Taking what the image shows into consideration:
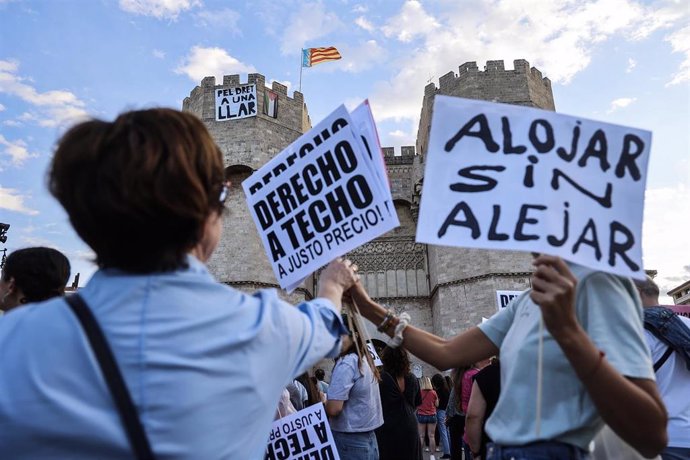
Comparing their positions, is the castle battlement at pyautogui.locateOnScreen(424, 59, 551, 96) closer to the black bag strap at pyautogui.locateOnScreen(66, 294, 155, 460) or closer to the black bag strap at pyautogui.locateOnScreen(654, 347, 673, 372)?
the black bag strap at pyautogui.locateOnScreen(654, 347, 673, 372)

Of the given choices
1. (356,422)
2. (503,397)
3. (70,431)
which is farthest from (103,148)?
(356,422)

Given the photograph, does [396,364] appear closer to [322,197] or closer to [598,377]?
[322,197]

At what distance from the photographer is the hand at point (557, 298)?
128 centimetres

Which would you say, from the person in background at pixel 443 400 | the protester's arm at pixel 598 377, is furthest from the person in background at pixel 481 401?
the person in background at pixel 443 400

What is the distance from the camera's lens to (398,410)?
13.1 ft

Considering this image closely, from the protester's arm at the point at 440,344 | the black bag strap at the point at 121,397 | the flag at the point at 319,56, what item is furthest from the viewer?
the flag at the point at 319,56

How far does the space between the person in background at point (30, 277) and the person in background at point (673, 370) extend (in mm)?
2891

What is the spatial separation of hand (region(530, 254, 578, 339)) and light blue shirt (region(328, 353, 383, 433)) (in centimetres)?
251

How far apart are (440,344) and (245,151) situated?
56.7ft

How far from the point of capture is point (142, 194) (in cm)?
99

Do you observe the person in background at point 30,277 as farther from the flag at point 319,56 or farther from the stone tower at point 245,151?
the flag at point 319,56

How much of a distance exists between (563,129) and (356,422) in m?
2.73

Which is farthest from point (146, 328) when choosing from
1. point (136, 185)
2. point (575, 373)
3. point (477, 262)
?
point (477, 262)

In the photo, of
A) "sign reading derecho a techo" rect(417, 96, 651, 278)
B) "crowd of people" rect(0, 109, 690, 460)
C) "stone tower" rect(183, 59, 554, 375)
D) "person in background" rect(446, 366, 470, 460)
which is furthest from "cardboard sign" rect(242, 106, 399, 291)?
"stone tower" rect(183, 59, 554, 375)
